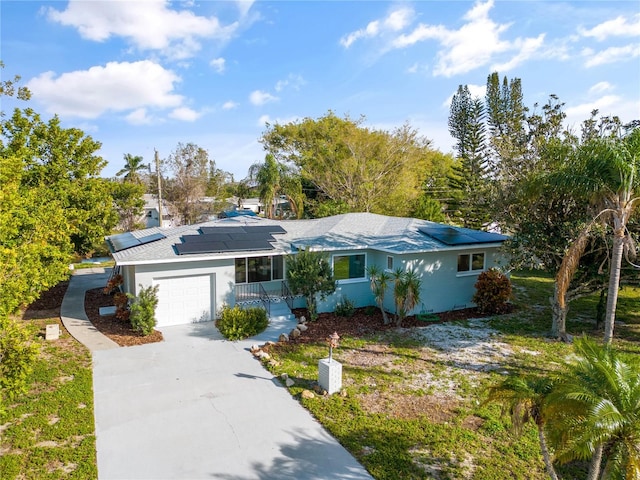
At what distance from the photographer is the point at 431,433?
7.76 m

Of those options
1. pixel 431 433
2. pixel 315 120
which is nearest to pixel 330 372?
pixel 431 433

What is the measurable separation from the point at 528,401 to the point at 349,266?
11177 millimetres

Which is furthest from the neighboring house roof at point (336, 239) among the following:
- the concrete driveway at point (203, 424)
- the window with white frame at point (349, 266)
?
the concrete driveway at point (203, 424)

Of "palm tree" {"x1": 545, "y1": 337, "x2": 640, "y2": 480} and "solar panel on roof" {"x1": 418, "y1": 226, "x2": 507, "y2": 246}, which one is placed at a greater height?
"solar panel on roof" {"x1": 418, "y1": 226, "x2": 507, "y2": 246}

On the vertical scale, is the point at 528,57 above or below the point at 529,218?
above

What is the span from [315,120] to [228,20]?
25.7m

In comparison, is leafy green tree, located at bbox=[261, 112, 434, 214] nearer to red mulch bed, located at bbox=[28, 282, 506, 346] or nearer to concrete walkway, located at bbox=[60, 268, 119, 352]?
red mulch bed, located at bbox=[28, 282, 506, 346]

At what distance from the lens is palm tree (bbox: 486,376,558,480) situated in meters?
5.39

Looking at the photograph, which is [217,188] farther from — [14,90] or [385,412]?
[385,412]

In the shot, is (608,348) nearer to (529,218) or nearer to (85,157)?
(529,218)

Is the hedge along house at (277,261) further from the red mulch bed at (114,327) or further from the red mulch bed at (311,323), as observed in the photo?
the red mulch bed at (114,327)

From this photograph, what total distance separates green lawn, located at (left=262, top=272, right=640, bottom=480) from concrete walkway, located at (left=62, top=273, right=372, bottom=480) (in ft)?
1.79

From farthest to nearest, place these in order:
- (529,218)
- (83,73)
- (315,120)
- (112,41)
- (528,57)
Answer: (315,120) < (83,73) < (112,41) < (528,57) < (529,218)

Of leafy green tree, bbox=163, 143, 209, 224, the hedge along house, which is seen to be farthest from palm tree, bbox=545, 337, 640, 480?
leafy green tree, bbox=163, 143, 209, 224
